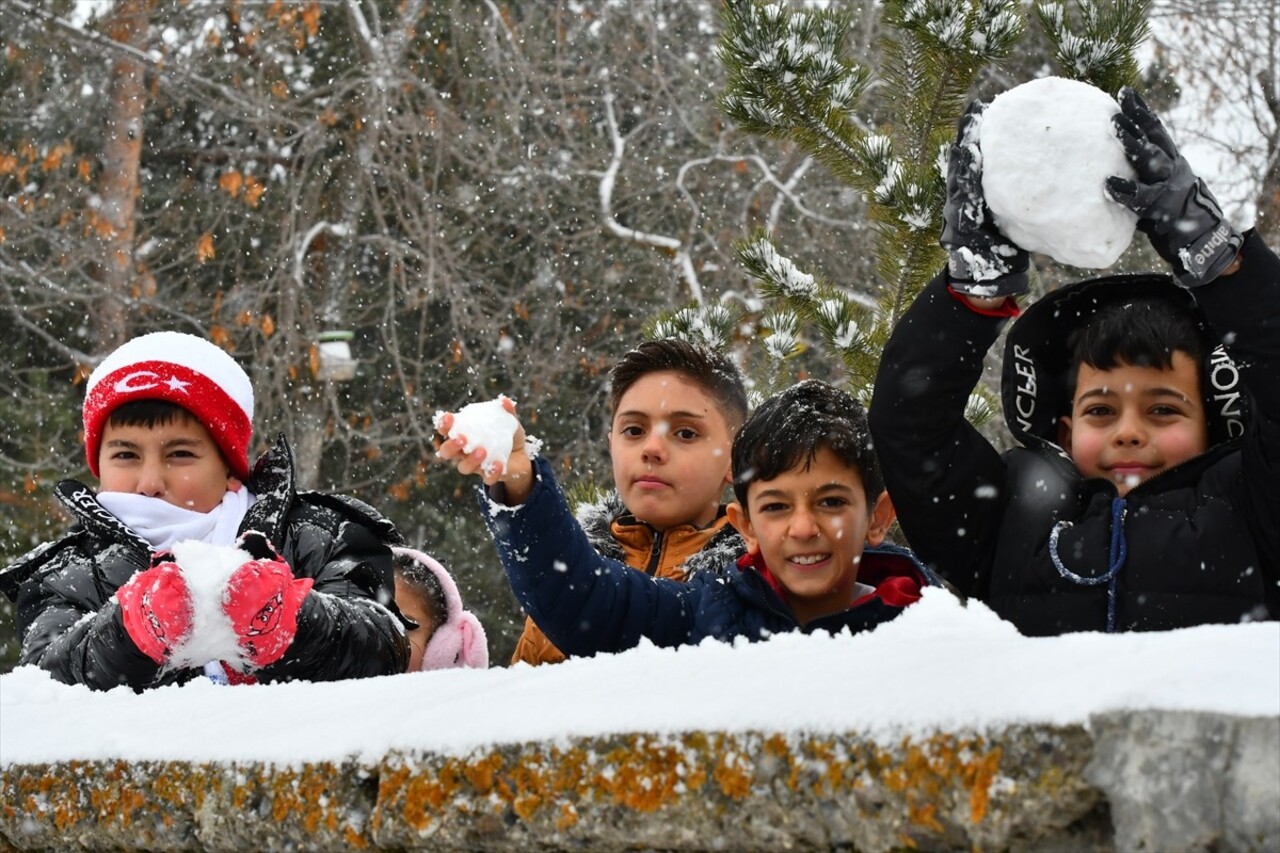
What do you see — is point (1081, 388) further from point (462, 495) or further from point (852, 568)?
point (462, 495)

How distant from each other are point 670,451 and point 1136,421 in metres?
1.16

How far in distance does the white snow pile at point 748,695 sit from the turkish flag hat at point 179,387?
1234 mm

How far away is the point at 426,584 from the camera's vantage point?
3.97m

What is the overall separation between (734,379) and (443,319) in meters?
9.36

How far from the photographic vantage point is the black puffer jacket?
270cm

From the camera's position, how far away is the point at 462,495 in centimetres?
1321

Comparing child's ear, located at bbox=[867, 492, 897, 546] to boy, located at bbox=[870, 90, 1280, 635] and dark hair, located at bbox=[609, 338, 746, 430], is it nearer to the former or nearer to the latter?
boy, located at bbox=[870, 90, 1280, 635]

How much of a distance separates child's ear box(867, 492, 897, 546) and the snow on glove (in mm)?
1110

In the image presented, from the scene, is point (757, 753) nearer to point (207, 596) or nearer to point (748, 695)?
point (748, 695)

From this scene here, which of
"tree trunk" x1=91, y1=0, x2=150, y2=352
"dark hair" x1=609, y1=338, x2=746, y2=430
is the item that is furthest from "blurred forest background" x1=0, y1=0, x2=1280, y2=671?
"dark hair" x1=609, y1=338, x2=746, y2=430

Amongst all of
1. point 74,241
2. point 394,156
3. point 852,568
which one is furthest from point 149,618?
point 74,241

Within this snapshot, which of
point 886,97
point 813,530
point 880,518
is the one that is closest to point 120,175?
point 886,97

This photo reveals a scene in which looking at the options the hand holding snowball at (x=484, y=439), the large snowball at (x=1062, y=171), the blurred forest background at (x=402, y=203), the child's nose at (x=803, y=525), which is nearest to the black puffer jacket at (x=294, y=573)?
the hand holding snowball at (x=484, y=439)

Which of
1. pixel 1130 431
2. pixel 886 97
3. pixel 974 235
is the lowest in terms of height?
pixel 1130 431
